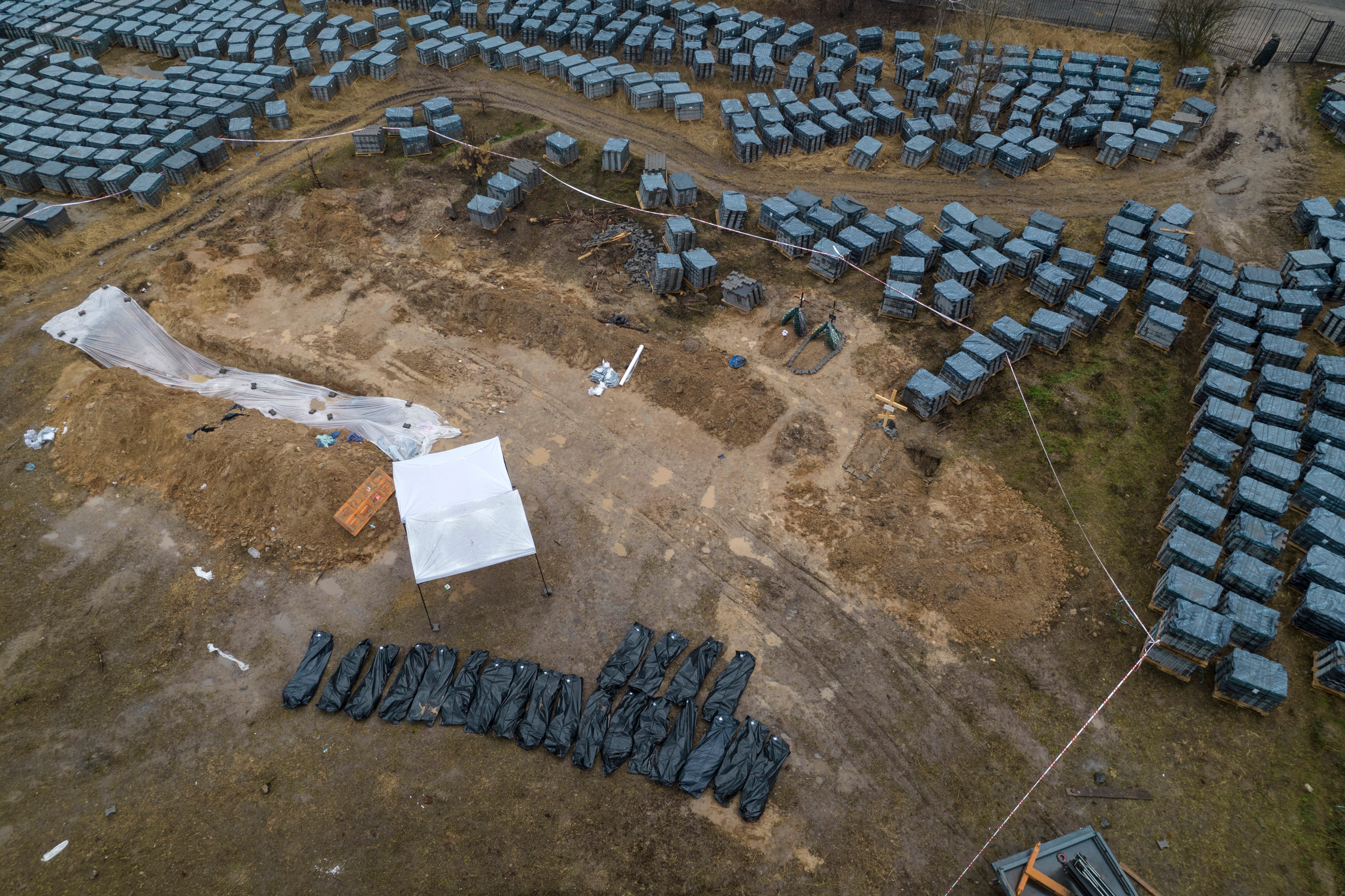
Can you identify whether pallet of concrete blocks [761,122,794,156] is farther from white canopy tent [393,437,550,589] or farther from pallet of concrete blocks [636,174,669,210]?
white canopy tent [393,437,550,589]

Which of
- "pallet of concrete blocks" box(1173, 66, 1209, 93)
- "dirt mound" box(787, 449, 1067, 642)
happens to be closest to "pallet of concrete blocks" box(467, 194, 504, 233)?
"dirt mound" box(787, 449, 1067, 642)

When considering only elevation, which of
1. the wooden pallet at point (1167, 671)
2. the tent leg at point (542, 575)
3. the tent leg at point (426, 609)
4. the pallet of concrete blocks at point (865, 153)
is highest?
the pallet of concrete blocks at point (865, 153)

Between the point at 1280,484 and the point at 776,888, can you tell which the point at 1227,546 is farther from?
the point at 776,888

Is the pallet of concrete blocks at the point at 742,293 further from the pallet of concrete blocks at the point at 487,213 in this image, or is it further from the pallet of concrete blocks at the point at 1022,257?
the pallet of concrete blocks at the point at 487,213

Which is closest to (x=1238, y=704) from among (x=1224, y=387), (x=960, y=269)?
(x=1224, y=387)

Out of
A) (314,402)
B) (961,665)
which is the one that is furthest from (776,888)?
(314,402)

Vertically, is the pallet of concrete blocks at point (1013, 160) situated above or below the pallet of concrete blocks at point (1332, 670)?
above

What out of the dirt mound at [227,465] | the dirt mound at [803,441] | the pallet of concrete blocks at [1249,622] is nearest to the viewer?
the pallet of concrete blocks at [1249,622]

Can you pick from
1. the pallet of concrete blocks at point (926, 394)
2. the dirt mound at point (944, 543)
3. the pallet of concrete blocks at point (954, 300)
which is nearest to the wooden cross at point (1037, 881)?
the dirt mound at point (944, 543)
